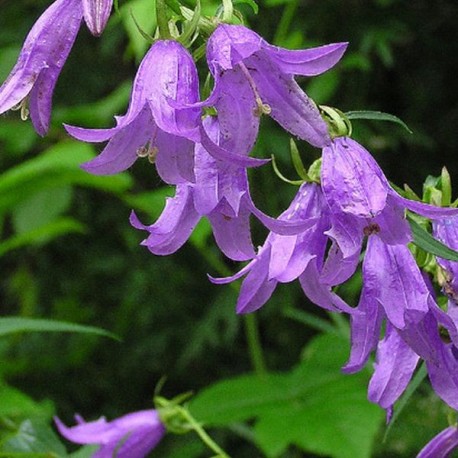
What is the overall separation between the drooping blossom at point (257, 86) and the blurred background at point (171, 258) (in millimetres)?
1886

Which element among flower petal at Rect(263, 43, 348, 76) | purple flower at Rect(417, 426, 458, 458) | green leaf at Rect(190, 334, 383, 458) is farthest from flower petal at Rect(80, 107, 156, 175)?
green leaf at Rect(190, 334, 383, 458)

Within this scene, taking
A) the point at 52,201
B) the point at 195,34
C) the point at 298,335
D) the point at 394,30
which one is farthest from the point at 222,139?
the point at 298,335

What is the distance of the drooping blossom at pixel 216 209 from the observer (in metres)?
0.70

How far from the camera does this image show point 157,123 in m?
0.69

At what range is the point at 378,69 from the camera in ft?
10.3

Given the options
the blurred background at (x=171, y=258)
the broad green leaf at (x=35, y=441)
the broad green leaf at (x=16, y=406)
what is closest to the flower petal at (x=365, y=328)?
the broad green leaf at (x=35, y=441)

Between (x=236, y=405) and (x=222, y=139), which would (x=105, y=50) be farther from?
(x=222, y=139)

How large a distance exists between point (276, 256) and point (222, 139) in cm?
13

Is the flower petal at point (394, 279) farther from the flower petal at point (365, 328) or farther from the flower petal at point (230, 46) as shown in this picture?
the flower petal at point (230, 46)

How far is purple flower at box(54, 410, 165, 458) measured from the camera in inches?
49.9

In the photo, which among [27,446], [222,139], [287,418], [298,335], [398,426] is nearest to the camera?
[222,139]

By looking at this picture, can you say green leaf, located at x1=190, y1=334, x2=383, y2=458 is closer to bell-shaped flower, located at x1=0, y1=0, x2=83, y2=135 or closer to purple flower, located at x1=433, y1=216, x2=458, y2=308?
purple flower, located at x1=433, y1=216, x2=458, y2=308

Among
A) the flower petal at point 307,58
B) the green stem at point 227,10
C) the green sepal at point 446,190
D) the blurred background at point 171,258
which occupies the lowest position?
A: the blurred background at point 171,258

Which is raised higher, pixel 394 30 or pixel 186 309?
pixel 394 30
